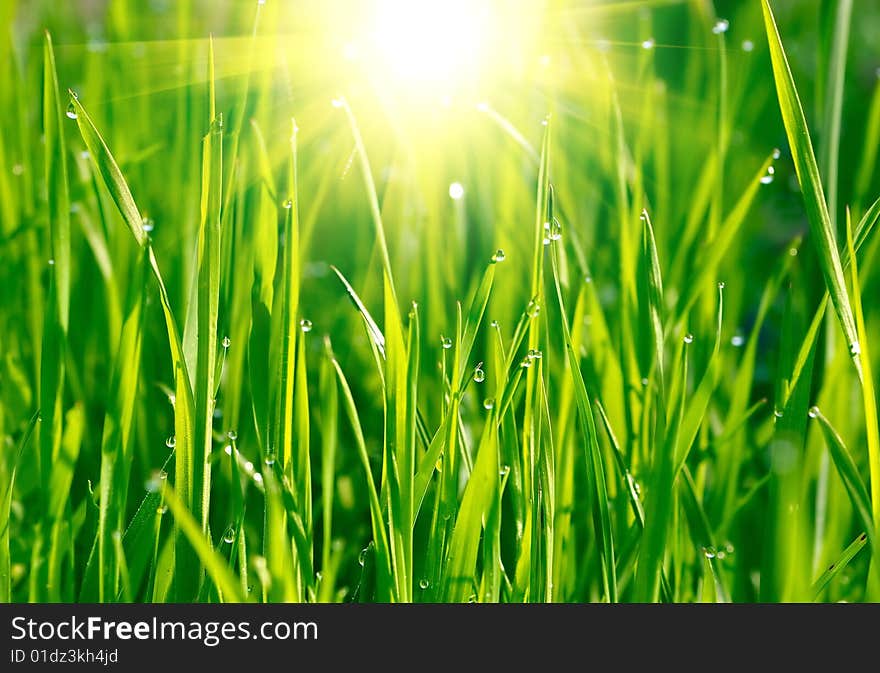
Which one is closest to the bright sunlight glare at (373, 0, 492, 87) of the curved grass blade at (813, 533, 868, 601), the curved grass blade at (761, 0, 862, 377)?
the curved grass blade at (761, 0, 862, 377)

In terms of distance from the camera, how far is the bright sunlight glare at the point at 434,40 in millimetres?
778

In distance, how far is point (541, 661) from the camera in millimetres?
449

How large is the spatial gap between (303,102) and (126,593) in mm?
556

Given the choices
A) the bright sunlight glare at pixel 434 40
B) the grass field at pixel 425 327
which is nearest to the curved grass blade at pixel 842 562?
the grass field at pixel 425 327

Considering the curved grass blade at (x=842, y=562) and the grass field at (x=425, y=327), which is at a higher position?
the grass field at (x=425, y=327)

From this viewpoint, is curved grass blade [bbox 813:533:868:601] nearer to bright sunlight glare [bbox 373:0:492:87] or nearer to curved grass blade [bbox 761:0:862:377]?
curved grass blade [bbox 761:0:862:377]

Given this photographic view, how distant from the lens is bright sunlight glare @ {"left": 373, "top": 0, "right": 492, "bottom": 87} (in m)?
0.78

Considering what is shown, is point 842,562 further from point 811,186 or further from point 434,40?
point 434,40

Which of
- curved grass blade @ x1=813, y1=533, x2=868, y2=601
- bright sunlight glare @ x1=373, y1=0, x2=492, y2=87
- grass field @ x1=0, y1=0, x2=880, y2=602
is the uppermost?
bright sunlight glare @ x1=373, y1=0, x2=492, y2=87

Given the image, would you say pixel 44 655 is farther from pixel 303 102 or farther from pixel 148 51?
pixel 148 51

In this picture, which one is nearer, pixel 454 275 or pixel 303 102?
pixel 454 275

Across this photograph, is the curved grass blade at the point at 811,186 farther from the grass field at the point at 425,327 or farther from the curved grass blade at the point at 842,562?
the curved grass blade at the point at 842,562

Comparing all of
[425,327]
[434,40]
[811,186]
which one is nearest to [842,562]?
[811,186]

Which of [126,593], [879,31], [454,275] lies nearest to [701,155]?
[454,275]
